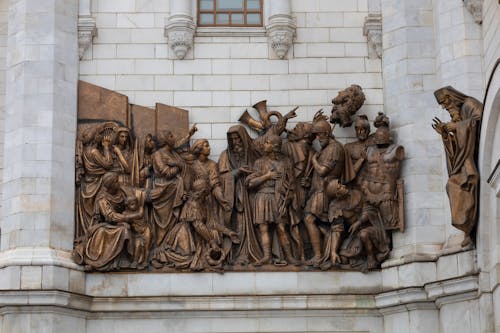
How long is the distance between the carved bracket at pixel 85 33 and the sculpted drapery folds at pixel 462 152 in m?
5.53

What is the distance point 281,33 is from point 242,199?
8.76 feet

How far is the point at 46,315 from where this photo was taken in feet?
61.5

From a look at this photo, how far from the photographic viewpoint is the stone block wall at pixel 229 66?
20391 mm

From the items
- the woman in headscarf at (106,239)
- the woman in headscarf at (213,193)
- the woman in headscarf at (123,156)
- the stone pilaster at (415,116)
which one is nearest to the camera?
the stone pilaster at (415,116)

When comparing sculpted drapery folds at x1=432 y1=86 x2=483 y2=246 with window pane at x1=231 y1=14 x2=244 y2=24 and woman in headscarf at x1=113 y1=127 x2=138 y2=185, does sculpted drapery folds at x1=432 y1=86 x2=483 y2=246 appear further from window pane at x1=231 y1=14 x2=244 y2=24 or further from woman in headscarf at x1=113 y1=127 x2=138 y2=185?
woman in headscarf at x1=113 y1=127 x2=138 y2=185

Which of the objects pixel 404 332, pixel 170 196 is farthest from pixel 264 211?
pixel 404 332

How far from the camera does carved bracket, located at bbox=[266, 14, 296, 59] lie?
2052cm

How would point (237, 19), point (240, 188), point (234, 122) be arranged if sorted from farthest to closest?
point (237, 19), point (234, 122), point (240, 188)

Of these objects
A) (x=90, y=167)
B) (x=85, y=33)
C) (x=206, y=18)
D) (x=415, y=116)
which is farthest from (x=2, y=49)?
(x=415, y=116)

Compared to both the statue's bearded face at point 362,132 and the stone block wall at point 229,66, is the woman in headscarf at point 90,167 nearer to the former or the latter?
the stone block wall at point 229,66

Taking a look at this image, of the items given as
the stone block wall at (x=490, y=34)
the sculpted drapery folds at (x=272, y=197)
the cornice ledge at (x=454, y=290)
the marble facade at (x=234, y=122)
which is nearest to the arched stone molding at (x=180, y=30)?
the marble facade at (x=234, y=122)

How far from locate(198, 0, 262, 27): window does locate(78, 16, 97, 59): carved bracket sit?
5.51ft

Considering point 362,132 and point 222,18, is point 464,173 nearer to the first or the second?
point 362,132

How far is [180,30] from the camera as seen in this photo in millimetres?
20500
